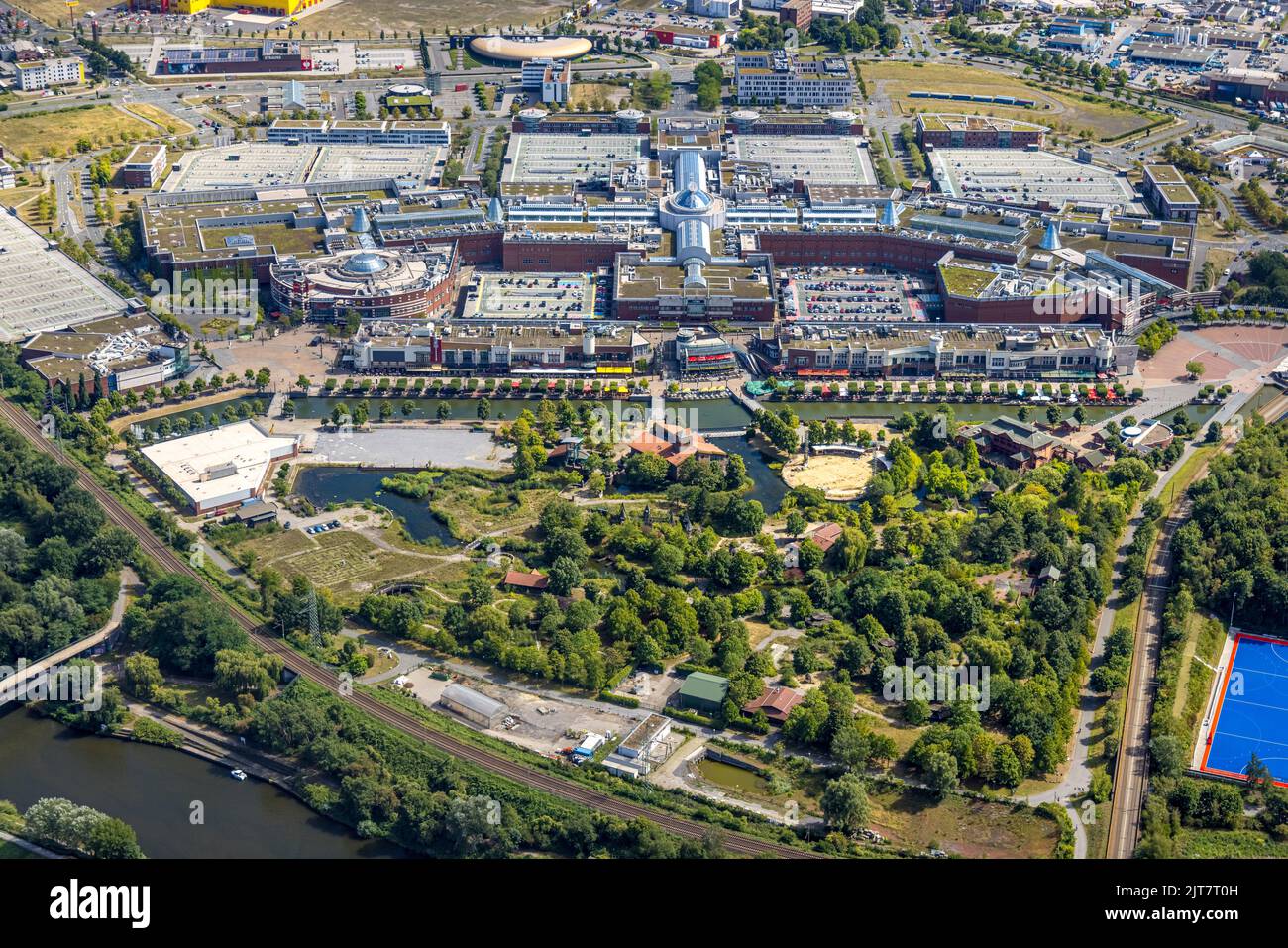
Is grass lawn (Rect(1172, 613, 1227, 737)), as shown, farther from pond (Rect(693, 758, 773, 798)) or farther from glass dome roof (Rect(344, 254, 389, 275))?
glass dome roof (Rect(344, 254, 389, 275))

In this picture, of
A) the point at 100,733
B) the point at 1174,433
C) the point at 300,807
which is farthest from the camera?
the point at 1174,433

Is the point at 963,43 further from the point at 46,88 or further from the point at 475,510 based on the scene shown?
the point at 475,510

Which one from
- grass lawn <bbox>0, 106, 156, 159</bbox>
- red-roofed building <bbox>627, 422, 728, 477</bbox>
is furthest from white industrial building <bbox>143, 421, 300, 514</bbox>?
grass lawn <bbox>0, 106, 156, 159</bbox>

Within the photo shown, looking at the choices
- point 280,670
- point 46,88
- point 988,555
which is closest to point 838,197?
point 988,555

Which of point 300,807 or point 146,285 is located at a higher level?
point 146,285

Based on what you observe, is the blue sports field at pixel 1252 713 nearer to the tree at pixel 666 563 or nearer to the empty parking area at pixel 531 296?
the tree at pixel 666 563

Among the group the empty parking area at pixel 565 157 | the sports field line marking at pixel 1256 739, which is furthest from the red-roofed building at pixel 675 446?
the empty parking area at pixel 565 157
